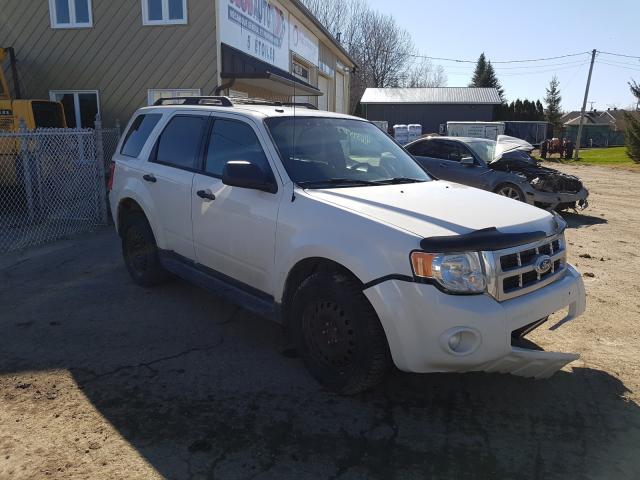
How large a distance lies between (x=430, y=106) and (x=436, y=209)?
52.1m

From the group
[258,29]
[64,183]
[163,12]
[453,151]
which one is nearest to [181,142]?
[64,183]

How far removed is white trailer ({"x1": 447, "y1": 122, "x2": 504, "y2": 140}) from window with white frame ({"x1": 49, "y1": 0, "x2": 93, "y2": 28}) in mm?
20013

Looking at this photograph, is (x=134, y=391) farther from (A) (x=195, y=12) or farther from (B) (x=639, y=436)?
(A) (x=195, y=12)

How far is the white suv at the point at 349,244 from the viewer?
300 cm

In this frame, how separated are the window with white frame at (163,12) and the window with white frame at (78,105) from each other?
2.76 m

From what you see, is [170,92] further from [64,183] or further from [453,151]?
[453,151]

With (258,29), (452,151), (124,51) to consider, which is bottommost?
(452,151)

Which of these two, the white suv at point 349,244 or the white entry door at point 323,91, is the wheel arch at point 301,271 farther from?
the white entry door at point 323,91

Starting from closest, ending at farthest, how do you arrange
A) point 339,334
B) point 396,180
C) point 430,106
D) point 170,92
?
point 339,334, point 396,180, point 170,92, point 430,106

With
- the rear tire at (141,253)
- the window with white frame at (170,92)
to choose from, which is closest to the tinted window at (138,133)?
the rear tire at (141,253)

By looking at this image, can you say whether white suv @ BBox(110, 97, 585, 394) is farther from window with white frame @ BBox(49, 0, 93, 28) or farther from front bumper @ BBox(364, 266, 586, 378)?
window with white frame @ BBox(49, 0, 93, 28)

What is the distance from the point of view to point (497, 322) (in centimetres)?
298

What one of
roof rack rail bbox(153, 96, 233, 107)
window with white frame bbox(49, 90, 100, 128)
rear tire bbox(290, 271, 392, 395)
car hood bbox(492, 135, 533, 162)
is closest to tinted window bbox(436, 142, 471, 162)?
car hood bbox(492, 135, 533, 162)

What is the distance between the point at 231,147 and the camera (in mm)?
4438
